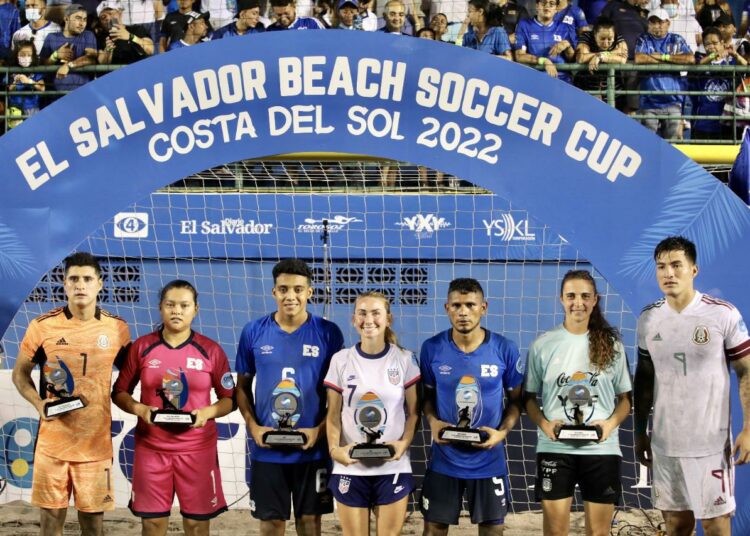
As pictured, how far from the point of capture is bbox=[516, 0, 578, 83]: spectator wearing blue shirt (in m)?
9.48

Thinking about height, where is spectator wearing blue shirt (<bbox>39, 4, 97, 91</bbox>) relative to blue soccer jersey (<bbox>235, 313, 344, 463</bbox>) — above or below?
above

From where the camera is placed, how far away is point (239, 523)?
24.8 feet

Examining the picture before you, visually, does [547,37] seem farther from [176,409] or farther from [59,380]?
[59,380]

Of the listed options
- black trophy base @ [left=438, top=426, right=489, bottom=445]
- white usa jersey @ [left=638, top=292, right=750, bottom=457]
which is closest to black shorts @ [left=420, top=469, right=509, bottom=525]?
black trophy base @ [left=438, top=426, right=489, bottom=445]

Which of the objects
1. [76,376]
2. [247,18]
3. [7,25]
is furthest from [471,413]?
[7,25]

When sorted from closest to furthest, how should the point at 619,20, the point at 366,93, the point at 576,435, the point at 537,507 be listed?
1. the point at 576,435
2. the point at 366,93
3. the point at 537,507
4. the point at 619,20

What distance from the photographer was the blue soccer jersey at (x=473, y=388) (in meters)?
5.56

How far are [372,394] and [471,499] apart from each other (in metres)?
0.78

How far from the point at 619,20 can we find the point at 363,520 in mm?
6199

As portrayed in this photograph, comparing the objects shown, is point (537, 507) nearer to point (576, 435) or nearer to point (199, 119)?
point (576, 435)

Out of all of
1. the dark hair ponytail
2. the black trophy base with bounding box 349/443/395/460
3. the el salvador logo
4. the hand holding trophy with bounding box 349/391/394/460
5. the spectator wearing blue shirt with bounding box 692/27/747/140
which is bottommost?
the black trophy base with bounding box 349/443/395/460

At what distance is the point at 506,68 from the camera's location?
5.75 metres

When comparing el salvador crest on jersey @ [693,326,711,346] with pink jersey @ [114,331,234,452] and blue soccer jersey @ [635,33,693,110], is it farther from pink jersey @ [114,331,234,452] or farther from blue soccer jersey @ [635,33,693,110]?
blue soccer jersey @ [635,33,693,110]

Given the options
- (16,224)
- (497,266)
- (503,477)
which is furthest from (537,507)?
(16,224)
